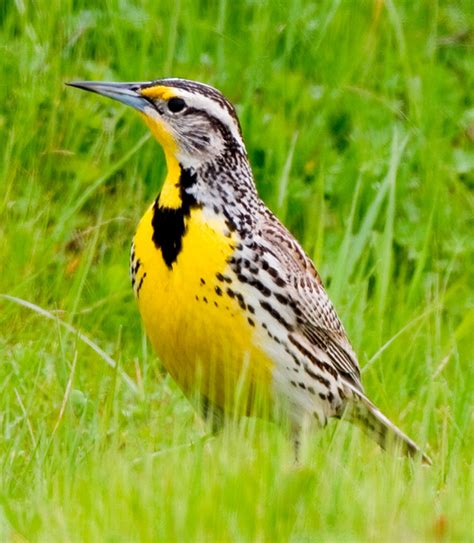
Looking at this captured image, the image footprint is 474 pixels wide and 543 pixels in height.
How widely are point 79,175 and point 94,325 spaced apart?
653mm

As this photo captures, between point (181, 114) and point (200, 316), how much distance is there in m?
0.61

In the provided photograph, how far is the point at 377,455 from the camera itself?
14.7 ft

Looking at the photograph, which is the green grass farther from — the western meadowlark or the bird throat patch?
the bird throat patch

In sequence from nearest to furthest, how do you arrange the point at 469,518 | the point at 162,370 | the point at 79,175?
the point at 469,518 → the point at 162,370 → the point at 79,175

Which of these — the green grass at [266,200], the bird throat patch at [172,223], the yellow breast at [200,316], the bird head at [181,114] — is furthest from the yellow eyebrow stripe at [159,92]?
the green grass at [266,200]

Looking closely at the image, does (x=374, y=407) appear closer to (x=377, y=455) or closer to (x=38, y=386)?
(x=377, y=455)

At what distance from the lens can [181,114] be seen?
4719mm

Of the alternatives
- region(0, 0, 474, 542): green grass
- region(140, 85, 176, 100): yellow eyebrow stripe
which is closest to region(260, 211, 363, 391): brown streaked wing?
region(0, 0, 474, 542): green grass

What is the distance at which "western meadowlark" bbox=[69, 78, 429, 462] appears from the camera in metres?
4.45

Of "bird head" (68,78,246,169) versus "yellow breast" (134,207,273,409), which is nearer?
"yellow breast" (134,207,273,409)

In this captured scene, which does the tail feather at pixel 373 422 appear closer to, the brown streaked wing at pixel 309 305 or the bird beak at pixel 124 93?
the brown streaked wing at pixel 309 305

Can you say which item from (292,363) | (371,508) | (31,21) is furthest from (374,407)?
(31,21)

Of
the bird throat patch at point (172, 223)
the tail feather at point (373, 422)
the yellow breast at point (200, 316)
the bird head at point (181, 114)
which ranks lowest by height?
the tail feather at point (373, 422)

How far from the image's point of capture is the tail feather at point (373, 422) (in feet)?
15.5
